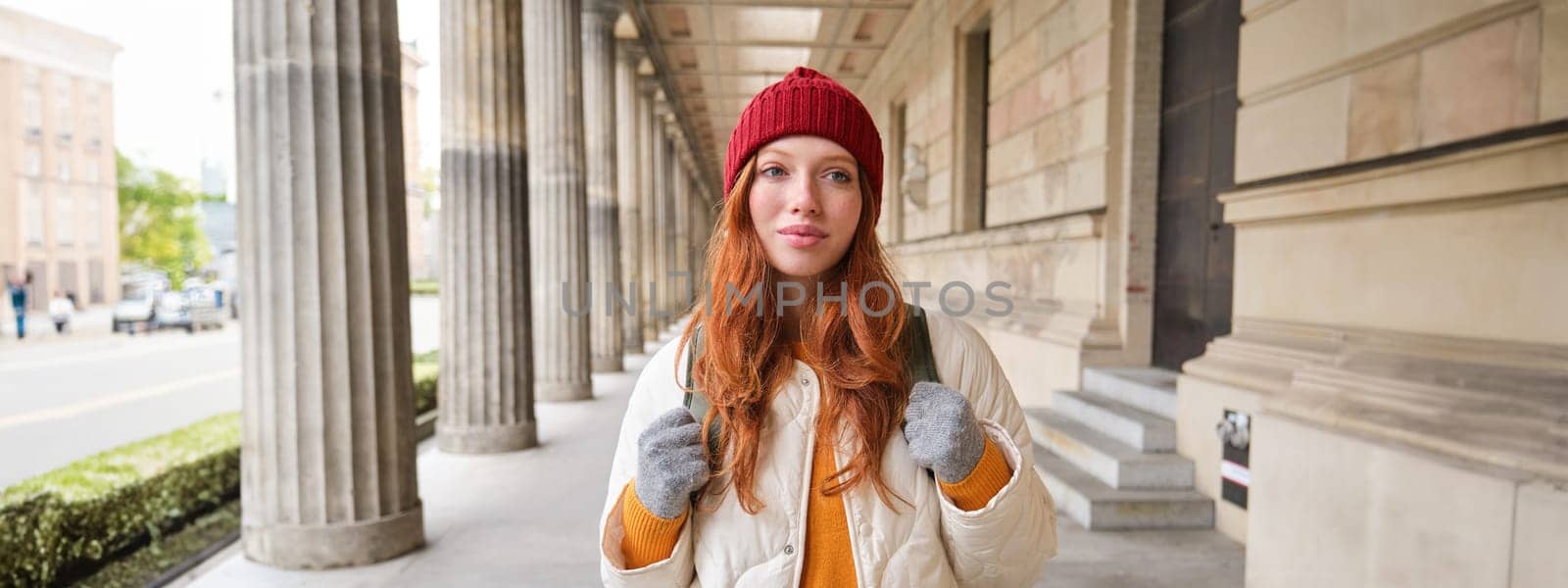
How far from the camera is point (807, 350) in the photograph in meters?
1.42

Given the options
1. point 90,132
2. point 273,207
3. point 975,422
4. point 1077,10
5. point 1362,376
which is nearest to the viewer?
point 975,422

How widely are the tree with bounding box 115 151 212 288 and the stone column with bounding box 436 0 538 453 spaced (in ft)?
193

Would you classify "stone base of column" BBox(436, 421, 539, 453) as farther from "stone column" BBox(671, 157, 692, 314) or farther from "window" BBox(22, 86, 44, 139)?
"window" BBox(22, 86, 44, 139)

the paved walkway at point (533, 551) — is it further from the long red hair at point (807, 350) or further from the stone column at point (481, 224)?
the long red hair at point (807, 350)

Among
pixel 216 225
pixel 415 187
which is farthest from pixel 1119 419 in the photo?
pixel 216 225

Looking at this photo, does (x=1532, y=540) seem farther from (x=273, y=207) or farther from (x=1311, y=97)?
(x=273, y=207)

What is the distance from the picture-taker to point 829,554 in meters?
1.30

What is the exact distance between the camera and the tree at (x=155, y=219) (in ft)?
166

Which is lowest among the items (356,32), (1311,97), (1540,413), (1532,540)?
(1532,540)

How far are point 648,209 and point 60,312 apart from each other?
66.4ft

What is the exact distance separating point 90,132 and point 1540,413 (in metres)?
49.2

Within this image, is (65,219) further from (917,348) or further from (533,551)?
(917,348)

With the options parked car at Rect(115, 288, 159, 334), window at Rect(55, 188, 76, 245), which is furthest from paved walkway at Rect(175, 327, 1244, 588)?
window at Rect(55, 188, 76, 245)

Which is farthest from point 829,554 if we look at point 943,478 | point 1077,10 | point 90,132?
point 90,132
